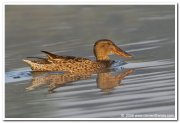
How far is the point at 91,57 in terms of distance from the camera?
1473 centimetres

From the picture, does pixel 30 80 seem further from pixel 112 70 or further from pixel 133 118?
pixel 133 118

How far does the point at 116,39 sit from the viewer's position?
1533 cm

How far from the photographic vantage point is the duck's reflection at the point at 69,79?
40.7ft

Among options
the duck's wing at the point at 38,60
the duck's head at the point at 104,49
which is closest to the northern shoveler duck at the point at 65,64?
the duck's wing at the point at 38,60

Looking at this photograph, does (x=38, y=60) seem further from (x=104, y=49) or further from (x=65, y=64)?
(x=104, y=49)

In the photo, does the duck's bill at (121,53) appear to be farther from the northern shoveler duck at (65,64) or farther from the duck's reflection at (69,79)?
the duck's reflection at (69,79)

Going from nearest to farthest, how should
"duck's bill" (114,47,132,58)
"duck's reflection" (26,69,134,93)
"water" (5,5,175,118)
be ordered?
"water" (5,5,175,118)
"duck's reflection" (26,69,134,93)
"duck's bill" (114,47,132,58)

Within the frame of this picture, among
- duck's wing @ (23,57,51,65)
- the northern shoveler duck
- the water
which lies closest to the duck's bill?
the water

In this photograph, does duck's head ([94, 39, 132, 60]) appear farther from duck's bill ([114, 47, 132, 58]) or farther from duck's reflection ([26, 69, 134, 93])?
duck's reflection ([26, 69, 134, 93])

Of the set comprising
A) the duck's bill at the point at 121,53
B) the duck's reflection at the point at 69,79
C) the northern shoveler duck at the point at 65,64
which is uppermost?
the duck's bill at the point at 121,53

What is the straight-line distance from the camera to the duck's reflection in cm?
1239

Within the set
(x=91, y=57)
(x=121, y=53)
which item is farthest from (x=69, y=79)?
(x=91, y=57)

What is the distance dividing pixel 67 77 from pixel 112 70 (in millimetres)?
844

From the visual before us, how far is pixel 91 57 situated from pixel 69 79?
5.71 ft
